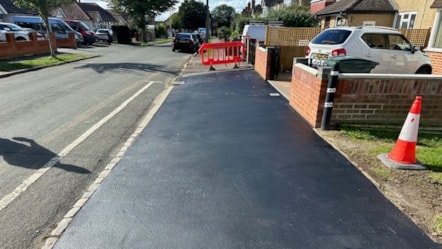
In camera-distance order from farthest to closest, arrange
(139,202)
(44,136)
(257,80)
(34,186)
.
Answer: (257,80) < (44,136) < (34,186) < (139,202)

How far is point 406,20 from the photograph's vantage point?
1636 cm

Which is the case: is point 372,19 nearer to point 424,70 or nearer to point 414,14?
point 414,14

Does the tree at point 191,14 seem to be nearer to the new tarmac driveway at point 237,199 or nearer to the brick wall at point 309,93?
the brick wall at point 309,93

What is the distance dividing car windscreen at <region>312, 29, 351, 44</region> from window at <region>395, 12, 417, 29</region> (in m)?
9.62

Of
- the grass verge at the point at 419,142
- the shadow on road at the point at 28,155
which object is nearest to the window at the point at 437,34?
the grass verge at the point at 419,142

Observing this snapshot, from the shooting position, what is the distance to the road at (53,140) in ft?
9.80

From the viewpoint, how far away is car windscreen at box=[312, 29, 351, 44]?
8248 millimetres

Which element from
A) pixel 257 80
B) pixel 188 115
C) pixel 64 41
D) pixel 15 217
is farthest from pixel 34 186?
pixel 64 41

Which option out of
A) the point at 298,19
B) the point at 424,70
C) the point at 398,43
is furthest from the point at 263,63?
the point at 298,19

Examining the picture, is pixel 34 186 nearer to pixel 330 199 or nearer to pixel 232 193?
pixel 232 193

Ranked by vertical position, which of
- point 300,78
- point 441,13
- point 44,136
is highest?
point 441,13

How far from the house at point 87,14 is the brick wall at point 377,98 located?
51899mm

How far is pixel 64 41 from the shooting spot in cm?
2525

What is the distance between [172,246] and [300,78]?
4.56 meters
